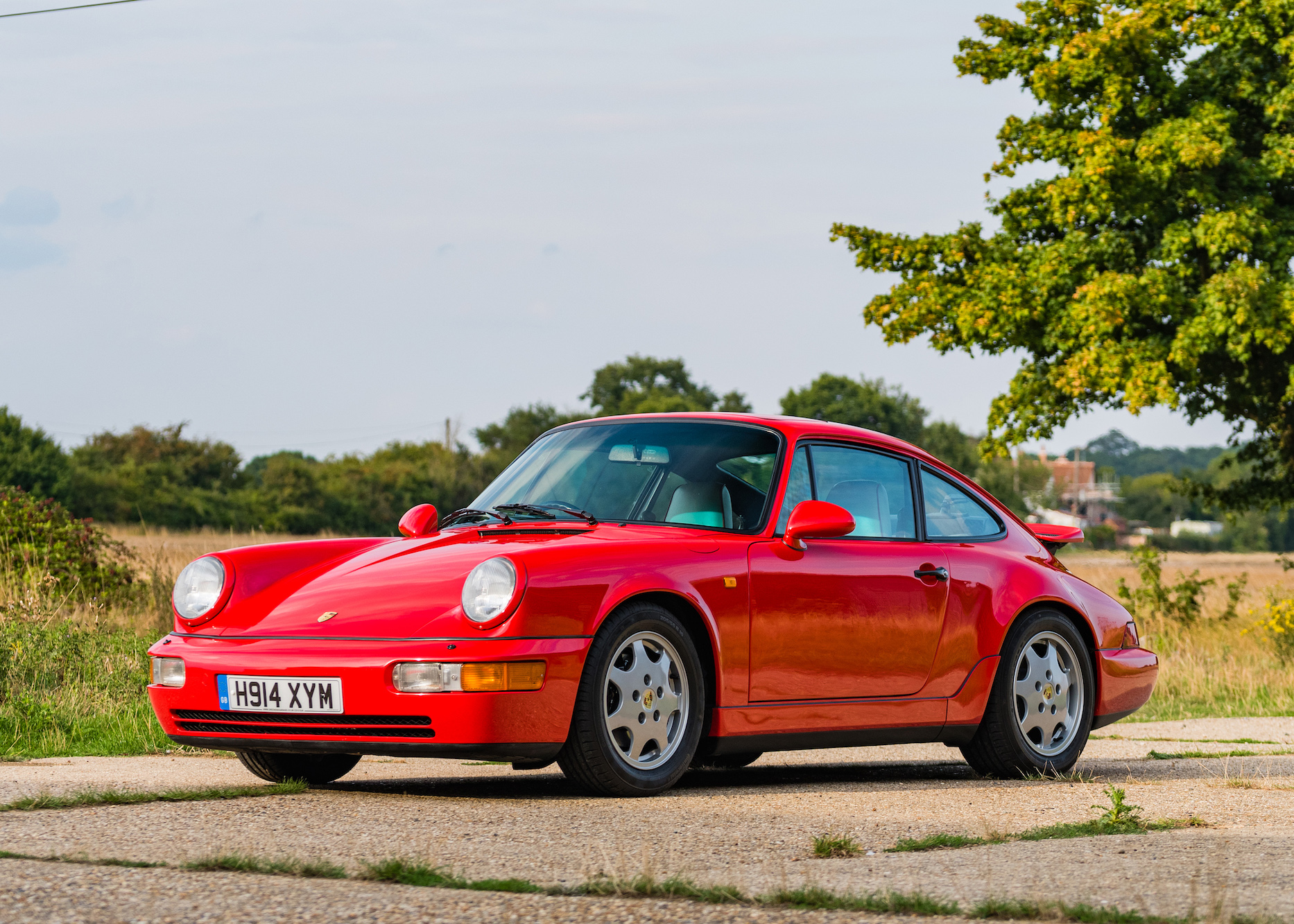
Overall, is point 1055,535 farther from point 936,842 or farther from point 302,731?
point 302,731

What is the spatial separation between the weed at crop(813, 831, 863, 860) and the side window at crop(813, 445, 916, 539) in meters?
2.49

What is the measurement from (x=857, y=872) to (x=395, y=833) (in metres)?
1.49

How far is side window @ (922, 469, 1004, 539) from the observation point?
24.9 feet

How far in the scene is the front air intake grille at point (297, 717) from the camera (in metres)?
5.73

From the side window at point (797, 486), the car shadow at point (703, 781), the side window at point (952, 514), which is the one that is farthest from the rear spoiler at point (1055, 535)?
the side window at point (797, 486)

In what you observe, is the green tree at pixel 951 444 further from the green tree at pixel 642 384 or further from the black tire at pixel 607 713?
the black tire at pixel 607 713

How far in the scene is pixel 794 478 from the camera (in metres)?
7.02

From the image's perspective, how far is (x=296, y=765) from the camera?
6.75 metres

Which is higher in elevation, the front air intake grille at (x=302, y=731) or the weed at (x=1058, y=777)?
the front air intake grille at (x=302, y=731)

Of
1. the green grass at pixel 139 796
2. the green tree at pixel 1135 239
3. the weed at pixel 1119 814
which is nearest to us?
the weed at pixel 1119 814

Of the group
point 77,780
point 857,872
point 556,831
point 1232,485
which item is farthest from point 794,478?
point 1232,485

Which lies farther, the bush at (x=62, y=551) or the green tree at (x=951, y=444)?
the green tree at (x=951, y=444)

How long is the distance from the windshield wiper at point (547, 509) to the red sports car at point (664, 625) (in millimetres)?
17

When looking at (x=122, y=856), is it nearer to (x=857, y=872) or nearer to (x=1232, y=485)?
(x=857, y=872)
